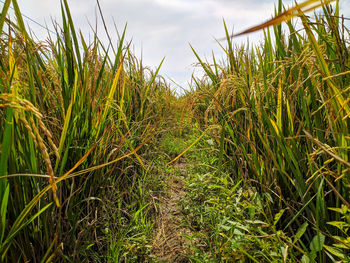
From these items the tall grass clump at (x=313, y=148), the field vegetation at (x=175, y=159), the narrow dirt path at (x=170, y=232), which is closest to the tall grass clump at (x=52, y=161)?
the field vegetation at (x=175, y=159)

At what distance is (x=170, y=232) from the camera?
1381mm

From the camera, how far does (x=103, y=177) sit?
1.22 m

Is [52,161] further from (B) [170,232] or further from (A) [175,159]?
(B) [170,232]

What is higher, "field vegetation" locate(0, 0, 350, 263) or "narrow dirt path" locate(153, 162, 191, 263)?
"field vegetation" locate(0, 0, 350, 263)

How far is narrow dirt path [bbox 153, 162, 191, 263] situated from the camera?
3.92ft

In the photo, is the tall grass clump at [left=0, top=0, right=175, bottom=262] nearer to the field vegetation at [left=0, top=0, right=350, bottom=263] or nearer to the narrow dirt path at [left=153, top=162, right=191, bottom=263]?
the field vegetation at [left=0, top=0, right=350, bottom=263]

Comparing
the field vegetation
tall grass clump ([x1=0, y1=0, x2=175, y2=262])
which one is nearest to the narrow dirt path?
the field vegetation

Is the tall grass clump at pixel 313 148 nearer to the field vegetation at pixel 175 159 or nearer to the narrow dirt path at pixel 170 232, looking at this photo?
the field vegetation at pixel 175 159

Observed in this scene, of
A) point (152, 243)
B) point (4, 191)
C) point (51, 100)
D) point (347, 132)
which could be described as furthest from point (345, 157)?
point (51, 100)

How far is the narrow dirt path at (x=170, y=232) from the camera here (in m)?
1.20

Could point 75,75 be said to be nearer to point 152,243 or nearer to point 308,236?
point 152,243

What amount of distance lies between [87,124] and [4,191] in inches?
19.8

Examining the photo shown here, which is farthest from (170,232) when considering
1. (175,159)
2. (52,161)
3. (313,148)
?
(313,148)

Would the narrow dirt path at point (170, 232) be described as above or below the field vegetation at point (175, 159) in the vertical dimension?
below
